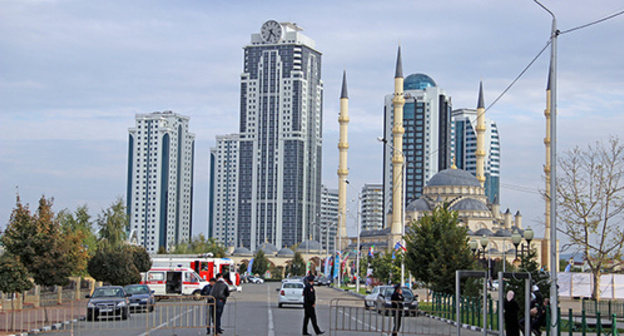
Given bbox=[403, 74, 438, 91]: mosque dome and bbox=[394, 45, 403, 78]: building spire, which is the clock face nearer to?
bbox=[403, 74, 438, 91]: mosque dome

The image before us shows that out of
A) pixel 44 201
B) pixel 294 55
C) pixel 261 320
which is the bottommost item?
pixel 261 320

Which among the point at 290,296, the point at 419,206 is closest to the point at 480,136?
the point at 419,206

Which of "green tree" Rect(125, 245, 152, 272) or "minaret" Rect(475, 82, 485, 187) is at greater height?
"minaret" Rect(475, 82, 485, 187)

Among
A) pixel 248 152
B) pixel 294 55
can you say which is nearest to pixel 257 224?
pixel 248 152

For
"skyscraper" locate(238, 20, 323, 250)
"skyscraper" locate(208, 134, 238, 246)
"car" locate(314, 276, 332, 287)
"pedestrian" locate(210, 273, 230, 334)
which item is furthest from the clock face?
"pedestrian" locate(210, 273, 230, 334)

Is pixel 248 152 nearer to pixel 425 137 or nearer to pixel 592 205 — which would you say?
pixel 425 137

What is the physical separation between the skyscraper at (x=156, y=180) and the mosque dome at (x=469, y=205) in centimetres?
7101

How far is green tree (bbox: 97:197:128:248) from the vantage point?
58844mm

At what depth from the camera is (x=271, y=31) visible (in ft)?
531

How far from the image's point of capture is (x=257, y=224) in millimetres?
159750

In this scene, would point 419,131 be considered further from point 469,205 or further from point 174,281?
point 174,281

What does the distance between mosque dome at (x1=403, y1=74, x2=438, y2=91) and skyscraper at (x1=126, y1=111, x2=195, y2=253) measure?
52.5 metres

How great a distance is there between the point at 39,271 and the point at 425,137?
498ft

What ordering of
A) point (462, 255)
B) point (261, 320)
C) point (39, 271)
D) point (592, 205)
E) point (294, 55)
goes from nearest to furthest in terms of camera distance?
point (261, 320) < point (39, 271) < point (592, 205) < point (462, 255) < point (294, 55)
